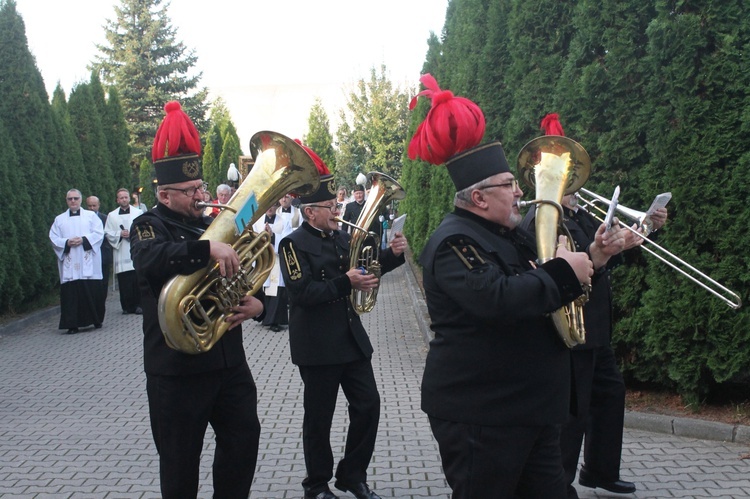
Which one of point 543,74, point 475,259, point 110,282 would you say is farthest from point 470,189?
point 110,282

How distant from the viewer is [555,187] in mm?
3582

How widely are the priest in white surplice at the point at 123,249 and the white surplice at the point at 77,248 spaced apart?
139 cm

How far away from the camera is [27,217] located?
13438 millimetres

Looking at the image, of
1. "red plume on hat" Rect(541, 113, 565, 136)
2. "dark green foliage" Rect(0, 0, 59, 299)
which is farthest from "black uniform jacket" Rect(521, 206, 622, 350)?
"dark green foliage" Rect(0, 0, 59, 299)

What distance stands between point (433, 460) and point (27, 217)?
33.9ft

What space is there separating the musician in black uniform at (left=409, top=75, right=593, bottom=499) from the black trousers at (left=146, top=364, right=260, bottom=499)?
1186mm

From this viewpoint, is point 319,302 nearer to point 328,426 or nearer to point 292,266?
point 292,266

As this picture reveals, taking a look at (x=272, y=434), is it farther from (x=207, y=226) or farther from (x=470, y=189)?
(x=470, y=189)

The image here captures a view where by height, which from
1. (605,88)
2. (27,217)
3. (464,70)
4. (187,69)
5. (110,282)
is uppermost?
(187,69)

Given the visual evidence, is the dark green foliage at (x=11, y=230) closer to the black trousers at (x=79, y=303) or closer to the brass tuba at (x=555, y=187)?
the black trousers at (x=79, y=303)

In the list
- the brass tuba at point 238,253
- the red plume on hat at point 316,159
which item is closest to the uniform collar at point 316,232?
the red plume on hat at point 316,159

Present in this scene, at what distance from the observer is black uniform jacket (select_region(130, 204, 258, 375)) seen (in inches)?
140

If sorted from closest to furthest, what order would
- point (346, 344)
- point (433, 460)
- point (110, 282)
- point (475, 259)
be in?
point (475, 259) < point (346, 344) < point (433, 460) < point (110, 282)

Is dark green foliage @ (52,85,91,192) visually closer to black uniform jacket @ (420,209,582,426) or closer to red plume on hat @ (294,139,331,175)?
red plume on hat @ (294,139,331,175)
